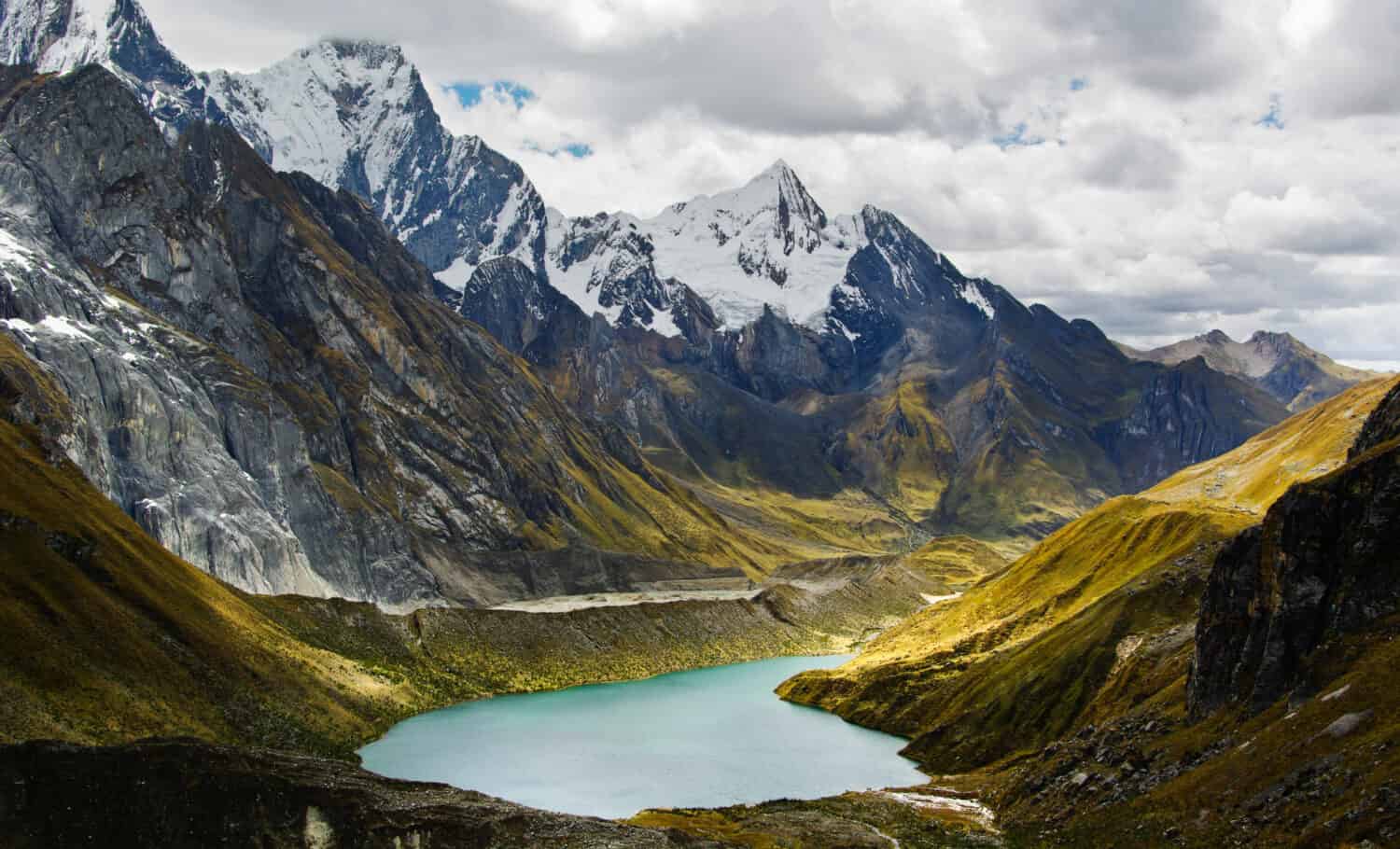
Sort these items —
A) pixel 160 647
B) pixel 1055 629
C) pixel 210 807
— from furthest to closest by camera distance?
pixel 1055 629 < pixel 160 647 < pixel 210 807

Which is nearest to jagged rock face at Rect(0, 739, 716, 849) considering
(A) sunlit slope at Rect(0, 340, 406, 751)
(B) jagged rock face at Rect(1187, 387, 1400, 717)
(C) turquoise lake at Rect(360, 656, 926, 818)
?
(A) sunlit slope at Rect(0, 340, 406, 751)

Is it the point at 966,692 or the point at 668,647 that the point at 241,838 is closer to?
the point at 966,692

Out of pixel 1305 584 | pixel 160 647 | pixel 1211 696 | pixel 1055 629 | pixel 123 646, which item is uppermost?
pixel 123 646

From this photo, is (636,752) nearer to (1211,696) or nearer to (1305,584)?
(1211,696)

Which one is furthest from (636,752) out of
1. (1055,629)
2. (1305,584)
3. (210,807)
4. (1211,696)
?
(1305,584)

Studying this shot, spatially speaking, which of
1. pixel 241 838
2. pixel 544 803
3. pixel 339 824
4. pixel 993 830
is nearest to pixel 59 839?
pixel 241 838

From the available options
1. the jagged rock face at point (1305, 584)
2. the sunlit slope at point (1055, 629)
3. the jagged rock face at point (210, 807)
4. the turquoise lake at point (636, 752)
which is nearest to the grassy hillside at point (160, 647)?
the turquoise lake at point (636, 752)
